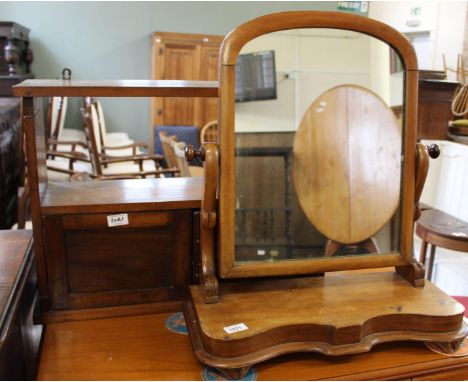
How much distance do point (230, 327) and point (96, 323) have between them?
0.31 metres

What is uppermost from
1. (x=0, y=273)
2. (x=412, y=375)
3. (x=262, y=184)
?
(x=262, y=184)

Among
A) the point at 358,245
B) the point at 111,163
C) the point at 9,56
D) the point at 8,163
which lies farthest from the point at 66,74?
the point at 9,56

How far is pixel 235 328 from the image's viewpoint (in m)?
0.77

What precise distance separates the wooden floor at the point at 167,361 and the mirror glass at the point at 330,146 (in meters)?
0.20

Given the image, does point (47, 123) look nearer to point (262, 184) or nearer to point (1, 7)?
point (1, 7)

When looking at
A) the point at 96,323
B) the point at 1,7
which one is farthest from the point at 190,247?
the point at 1,7

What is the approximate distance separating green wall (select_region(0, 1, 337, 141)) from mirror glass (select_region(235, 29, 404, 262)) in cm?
403

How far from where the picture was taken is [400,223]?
927mm

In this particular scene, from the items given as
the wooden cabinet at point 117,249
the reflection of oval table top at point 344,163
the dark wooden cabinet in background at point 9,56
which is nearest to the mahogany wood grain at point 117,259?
the wooden cabinet at point 117,249

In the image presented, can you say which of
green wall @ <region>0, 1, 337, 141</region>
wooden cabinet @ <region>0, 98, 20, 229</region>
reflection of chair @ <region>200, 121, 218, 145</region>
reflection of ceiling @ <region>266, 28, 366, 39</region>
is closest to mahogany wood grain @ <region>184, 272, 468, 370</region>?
reflection of ceiling @ <region>266, 28, 366, 39</region>

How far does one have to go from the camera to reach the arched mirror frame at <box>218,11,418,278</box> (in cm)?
80

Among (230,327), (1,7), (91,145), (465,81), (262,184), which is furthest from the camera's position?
(1,7)

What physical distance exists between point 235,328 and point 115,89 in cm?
47

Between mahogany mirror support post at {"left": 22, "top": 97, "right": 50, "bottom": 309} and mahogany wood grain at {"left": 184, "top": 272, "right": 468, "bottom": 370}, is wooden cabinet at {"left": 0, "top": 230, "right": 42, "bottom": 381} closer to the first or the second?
mahogany mirror support post at {"left": 22, "top": 97, "right": 50, "bottom": 309}
